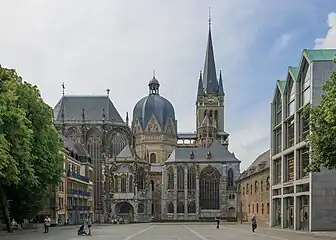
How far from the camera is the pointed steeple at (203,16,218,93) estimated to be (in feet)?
577

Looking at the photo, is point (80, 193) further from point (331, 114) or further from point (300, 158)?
point (331, 114)

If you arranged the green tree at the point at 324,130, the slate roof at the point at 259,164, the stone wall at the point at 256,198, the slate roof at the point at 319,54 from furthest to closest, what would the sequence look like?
the slate roof at the point at 259,164 < the stone wall at the point at 256,198 < the slate roof at the point at 319,54 < the green tree at the point at 324,130

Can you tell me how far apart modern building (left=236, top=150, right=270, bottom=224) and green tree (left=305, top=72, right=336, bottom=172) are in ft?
149

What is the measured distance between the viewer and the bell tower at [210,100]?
172 m

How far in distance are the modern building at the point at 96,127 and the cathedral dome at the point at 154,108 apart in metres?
24.8

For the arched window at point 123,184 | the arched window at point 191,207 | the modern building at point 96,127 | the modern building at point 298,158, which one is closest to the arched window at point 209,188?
the arched window at point 191,207

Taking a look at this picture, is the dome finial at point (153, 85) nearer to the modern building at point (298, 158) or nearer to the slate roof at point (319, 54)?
the modern building at point (298, 158)

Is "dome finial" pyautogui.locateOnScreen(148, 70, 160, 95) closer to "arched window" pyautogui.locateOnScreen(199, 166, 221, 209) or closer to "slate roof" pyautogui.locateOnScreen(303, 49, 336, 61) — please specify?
"arched window" pyautogui.locateOnScreen(199, 166, 221, 209)

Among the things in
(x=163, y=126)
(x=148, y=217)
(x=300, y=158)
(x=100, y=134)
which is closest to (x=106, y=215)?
(x=148, y=217)

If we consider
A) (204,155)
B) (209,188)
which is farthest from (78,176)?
(204,155)

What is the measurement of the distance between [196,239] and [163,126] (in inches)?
5218

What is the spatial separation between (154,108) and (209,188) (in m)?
40.4

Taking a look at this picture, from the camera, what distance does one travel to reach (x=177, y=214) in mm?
139375

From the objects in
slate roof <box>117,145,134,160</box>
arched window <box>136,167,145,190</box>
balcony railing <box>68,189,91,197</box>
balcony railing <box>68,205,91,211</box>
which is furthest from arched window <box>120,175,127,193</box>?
balcony railing <box>68,205,91,211</box>
